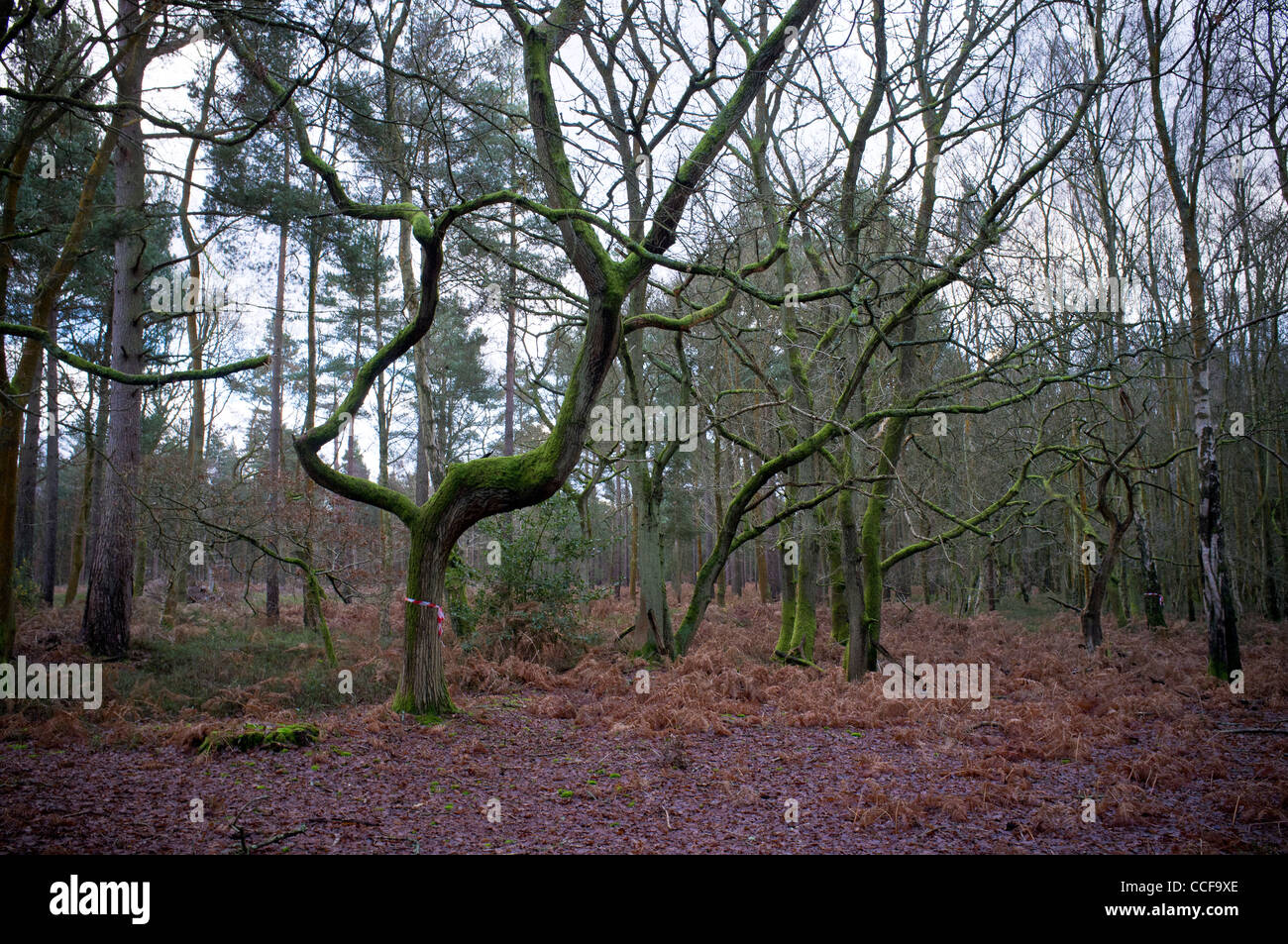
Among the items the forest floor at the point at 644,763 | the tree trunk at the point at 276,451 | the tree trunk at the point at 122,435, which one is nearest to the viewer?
the forest floor at the point at 644,763

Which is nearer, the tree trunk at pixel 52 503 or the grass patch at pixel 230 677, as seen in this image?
the grass patch at pixel 230 677

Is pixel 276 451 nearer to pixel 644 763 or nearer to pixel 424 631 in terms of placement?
pixel 424 631

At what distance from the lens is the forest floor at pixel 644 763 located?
15.7 feet

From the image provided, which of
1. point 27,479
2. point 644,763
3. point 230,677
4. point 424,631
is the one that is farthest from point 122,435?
point 644,763

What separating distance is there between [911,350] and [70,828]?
11763mm

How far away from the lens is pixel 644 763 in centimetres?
671

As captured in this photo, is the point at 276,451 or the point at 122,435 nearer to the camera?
the point at 122,435

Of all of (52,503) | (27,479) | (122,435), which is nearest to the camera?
(122,435)

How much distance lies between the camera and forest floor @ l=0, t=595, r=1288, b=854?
4773 mm

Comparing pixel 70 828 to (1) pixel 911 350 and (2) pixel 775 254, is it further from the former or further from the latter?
(1) pixel 911 350

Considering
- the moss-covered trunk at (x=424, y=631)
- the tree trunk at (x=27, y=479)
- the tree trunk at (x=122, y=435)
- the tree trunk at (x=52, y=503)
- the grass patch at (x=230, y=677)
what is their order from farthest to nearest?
1. the tree trunk at (x=52, y=503)
2. the tree trunk at (x=27, y=479)
3. the tree trunk at (x=122, y=435)
4. the grass patch at (x=230, y=677)
5. the moss-covered trunk at (x=424, y=631)

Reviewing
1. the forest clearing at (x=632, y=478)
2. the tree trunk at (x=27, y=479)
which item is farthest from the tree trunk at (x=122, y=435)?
the tree trunk at (x=27, y=479)

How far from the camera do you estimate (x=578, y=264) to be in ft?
23.2

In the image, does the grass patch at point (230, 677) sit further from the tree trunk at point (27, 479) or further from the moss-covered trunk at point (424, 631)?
the tree trunk at point (27, 479)
